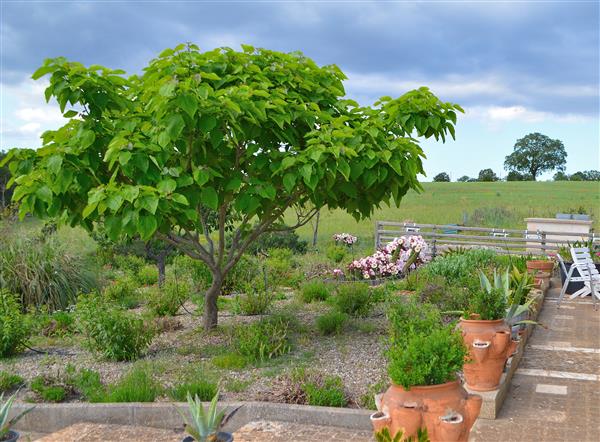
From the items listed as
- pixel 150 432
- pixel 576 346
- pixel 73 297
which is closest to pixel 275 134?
pixel 150 432

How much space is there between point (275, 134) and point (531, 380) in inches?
137

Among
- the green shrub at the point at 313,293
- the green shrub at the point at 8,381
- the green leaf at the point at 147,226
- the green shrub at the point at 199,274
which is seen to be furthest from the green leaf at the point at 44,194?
the green shrub at the point at 313,293

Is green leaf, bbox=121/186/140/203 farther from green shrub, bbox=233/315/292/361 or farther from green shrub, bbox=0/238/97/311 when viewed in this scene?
green shrub, bbox=0/238/97/311

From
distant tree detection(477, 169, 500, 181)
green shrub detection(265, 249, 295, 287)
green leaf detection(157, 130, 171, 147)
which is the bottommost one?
green shrub detection(265, 249, 295, 287)

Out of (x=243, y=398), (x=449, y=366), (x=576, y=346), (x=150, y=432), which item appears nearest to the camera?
(x=449, y=366)

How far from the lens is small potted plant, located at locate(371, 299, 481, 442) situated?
13.8ft

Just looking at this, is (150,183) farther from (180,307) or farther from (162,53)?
(180,307)

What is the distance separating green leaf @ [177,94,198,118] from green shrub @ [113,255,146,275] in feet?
33.1

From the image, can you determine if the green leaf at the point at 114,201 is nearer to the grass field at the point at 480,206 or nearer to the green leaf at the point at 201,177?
the green leaf at the point at 201,177

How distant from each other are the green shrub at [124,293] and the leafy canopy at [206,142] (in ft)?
13.0

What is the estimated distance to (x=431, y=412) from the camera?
4.23 metres

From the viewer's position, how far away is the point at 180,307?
10.8m

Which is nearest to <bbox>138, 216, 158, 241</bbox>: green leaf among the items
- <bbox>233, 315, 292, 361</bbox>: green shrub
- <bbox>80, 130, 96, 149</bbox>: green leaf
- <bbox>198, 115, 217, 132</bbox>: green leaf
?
<bbox>198, 115, 217, 132</bbox>: green leaf

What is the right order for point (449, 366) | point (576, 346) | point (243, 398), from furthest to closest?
1. point (576, 346)
2. point (243, 398)
3. point (449, 366)
